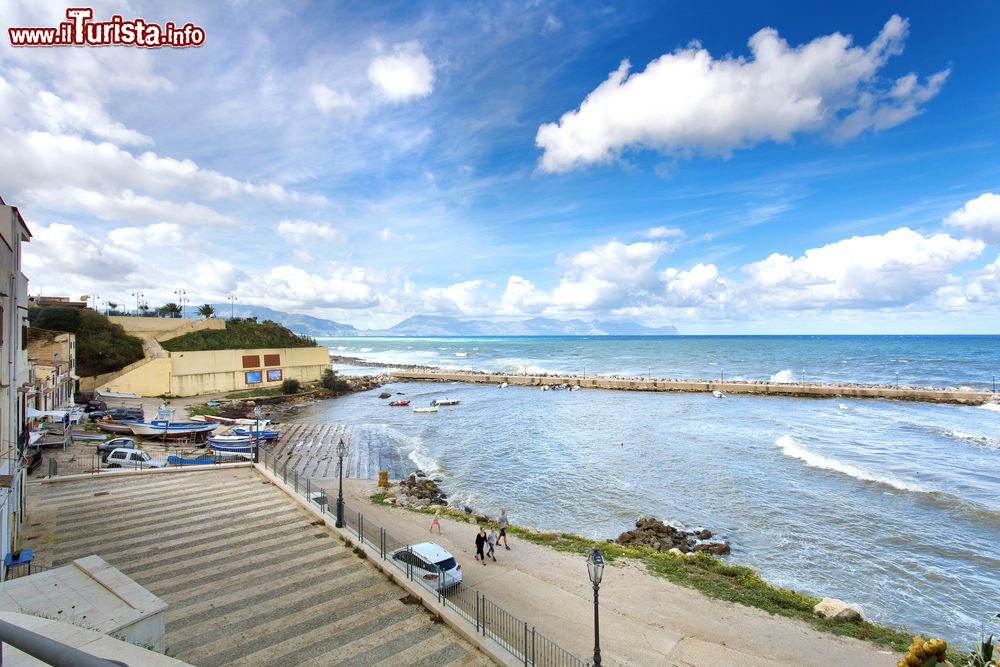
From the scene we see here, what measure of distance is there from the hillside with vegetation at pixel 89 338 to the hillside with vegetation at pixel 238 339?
20.0 ft

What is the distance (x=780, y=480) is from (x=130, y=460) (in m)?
33.1

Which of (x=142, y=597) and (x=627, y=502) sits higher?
(x=142, y=597)

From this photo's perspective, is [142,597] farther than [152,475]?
No

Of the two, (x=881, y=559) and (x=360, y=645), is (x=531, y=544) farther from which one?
(x=881, y=559)

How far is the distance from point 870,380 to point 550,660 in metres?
87.9

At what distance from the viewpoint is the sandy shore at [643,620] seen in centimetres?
1191

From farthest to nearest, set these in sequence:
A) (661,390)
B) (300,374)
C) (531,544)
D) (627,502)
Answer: (661,390)
(300,374)
(627,502)
(531,544)

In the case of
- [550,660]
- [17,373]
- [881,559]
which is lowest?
[881,559]

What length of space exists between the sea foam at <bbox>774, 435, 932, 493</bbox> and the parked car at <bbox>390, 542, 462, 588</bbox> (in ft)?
79.4

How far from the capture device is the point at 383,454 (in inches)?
1385

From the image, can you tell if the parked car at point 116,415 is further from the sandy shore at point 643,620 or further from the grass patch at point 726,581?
the grass patch at point 726,581

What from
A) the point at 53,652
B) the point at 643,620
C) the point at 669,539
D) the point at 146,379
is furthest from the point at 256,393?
the point at 53,652

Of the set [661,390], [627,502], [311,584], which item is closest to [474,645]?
[311,584]

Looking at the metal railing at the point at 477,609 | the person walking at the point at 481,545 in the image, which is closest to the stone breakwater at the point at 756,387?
the person walking at the point at 481,545
